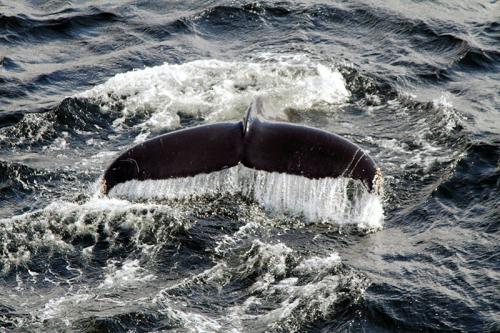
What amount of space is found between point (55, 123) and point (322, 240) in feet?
19.3

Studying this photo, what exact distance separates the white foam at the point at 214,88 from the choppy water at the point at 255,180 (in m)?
0.04

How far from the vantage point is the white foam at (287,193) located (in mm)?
11758

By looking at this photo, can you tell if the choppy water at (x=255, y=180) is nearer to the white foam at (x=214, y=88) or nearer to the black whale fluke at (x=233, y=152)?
the white foam at (x=214, y=88)

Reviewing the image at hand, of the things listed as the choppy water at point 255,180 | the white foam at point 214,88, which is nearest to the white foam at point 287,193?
the choppy water at point 255,180

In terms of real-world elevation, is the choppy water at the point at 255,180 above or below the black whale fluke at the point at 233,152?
below

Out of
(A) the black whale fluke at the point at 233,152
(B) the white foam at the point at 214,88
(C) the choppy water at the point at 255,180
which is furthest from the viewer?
(B) the white foam at the point at 214,88

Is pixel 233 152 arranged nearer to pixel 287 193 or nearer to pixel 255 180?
pixel 255 180

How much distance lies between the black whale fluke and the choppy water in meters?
0.25

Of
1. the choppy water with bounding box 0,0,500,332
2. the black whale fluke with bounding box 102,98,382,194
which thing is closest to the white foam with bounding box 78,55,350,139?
the choppy water with bounding box 0,0,500,332

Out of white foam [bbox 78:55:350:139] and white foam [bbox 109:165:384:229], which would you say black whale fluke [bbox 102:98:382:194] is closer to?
white foam [bbox 109:165:384:229]

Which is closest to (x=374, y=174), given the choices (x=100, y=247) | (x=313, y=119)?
(x=100, y=247)

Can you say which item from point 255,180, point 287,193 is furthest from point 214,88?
point 287,193

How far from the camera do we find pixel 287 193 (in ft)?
39.2

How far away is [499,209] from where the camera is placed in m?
12.8
